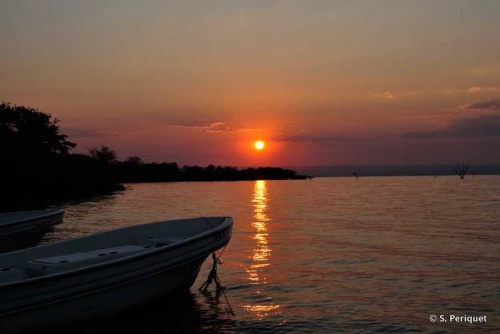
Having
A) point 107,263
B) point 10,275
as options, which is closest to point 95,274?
point 107,263

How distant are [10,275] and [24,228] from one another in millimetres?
6535

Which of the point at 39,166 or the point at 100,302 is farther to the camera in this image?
the point at 39,166

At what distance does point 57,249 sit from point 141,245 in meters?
2.43

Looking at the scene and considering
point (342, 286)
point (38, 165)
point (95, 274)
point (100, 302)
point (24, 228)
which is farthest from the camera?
point (38, 165)

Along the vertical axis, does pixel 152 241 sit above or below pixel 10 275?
above

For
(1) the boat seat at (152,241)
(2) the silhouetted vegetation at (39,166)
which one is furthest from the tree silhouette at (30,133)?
(1) the boat seat at (152,241)

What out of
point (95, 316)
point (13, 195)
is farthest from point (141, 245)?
point (13, 195)

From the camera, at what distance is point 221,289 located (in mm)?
15648

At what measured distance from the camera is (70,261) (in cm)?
1163

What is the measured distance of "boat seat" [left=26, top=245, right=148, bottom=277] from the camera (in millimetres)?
11307

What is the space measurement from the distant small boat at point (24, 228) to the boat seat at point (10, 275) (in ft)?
19.1

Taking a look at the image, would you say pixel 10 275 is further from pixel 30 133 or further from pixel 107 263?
pixel 30 133

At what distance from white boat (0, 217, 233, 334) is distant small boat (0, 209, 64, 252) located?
4.74 metres

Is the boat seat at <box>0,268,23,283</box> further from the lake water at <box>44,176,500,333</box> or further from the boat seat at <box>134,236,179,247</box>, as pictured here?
the boat seat at <box>134,236,179,247</box>
